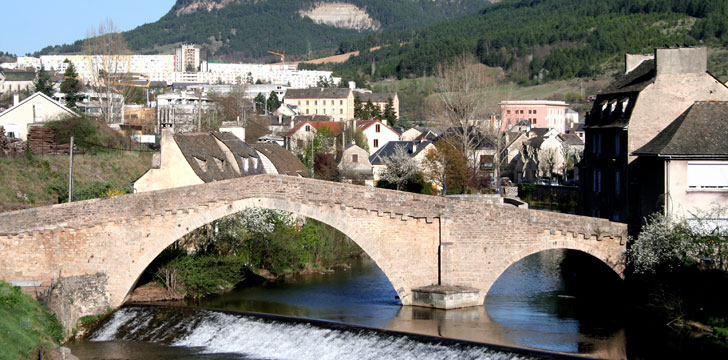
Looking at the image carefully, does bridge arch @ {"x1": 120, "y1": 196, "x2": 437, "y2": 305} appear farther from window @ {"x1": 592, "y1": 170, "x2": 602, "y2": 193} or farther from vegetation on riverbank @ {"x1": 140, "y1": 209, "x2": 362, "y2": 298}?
window @ {"x1": 592, "y1": 170, "x2": 602, "y2": 193}

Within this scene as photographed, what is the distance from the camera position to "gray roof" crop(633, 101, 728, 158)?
1097 inches

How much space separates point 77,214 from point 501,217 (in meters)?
13.4

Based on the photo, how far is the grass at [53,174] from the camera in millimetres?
40094

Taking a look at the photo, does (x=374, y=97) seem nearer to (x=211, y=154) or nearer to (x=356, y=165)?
(x=356, y=165)

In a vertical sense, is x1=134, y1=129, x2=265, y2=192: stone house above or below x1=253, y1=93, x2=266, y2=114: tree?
below

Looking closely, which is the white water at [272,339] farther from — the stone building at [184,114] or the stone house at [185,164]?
the stone building at [184,114]

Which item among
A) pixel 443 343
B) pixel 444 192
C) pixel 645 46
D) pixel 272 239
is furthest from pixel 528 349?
pixel 645 46

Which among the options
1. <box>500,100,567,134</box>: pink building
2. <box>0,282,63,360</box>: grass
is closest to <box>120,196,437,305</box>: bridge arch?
<box>0,282,63,360</box>: grass

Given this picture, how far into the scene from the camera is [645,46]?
126 m

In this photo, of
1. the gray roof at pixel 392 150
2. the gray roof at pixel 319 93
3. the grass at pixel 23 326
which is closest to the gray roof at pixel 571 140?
the gray roof at pixel 392 150

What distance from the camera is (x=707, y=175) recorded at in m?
27.9

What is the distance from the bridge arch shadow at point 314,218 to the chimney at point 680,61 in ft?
Answer: 40.4

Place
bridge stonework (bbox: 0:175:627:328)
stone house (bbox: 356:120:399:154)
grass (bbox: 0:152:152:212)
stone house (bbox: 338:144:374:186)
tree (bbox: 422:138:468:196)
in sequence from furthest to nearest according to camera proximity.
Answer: stone house (bbox: 356:120:399:154) < stone house (bbox: 338:144:374:186) < tree (bbox: 422:138:468:196) < grass (bbox: 0:152:152:212) < bridge stonework (bbox: 0:175:627:328)

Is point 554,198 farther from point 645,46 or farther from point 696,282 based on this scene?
point 645,46
